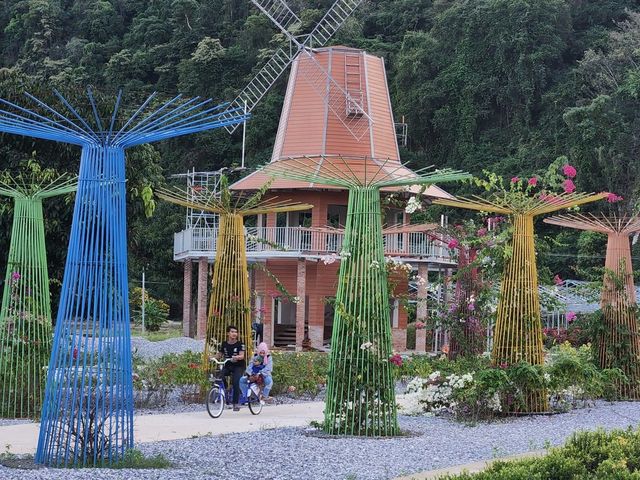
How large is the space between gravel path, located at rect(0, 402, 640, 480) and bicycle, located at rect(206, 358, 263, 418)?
2264mm

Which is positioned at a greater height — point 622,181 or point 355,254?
point 622,181

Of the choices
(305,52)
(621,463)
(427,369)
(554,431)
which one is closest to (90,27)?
(305,52)

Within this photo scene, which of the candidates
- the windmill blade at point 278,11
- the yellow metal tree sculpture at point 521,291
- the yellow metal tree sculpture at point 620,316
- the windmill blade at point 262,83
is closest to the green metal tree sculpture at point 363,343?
the yellow metal tree sculpture at point 521,291

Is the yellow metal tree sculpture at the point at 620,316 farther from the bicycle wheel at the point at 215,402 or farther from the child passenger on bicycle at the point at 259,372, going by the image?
the bicycle wheel at the point at 215,402

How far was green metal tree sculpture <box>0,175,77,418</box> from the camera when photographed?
14.0 m

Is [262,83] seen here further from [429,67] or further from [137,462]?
[137,462]

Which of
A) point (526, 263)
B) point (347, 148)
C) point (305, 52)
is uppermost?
point (305, 52)

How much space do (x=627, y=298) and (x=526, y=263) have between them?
116 inches

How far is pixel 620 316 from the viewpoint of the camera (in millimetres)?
17438

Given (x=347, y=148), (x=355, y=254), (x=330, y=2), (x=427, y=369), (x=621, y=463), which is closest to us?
(x=621, y=463)

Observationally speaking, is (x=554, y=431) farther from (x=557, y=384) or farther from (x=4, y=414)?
(x=4, y=414)

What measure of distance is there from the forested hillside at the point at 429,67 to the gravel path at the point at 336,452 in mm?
28215

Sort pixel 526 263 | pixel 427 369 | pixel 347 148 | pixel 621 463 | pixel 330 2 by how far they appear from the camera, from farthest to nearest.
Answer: pixel 330 2 → pixel 347 148 → pixel 427 369 → pixel 526 263 → pixel 621 463

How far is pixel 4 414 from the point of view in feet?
46.5
